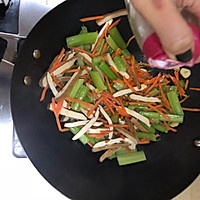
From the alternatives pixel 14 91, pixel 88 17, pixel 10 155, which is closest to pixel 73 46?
pixel 88 17

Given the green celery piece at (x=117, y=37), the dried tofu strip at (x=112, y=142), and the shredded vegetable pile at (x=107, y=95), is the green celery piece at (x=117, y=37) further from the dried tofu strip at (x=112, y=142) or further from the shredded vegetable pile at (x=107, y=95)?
the dried tofu strip at (x=112, y=142)

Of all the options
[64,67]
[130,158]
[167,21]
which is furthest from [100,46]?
[167,21]

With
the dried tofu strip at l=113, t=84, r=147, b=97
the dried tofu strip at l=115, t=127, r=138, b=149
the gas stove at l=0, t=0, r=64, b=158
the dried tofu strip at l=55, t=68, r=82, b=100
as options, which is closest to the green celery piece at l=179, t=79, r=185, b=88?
the dried tofu strip at l=113, t=84, r=147, b=97

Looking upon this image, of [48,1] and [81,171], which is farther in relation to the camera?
[48,1]

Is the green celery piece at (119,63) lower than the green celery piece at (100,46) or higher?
lower

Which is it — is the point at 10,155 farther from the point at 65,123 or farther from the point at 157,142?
the point at 157,142

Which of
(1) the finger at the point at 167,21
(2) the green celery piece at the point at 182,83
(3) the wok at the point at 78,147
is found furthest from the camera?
(2) the green celery piece at the point at 182,83

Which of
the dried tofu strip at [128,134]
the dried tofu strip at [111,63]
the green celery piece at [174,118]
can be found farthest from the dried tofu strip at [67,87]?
the green celery piece at [174,118]

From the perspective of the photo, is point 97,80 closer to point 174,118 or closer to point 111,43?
point 111,43
